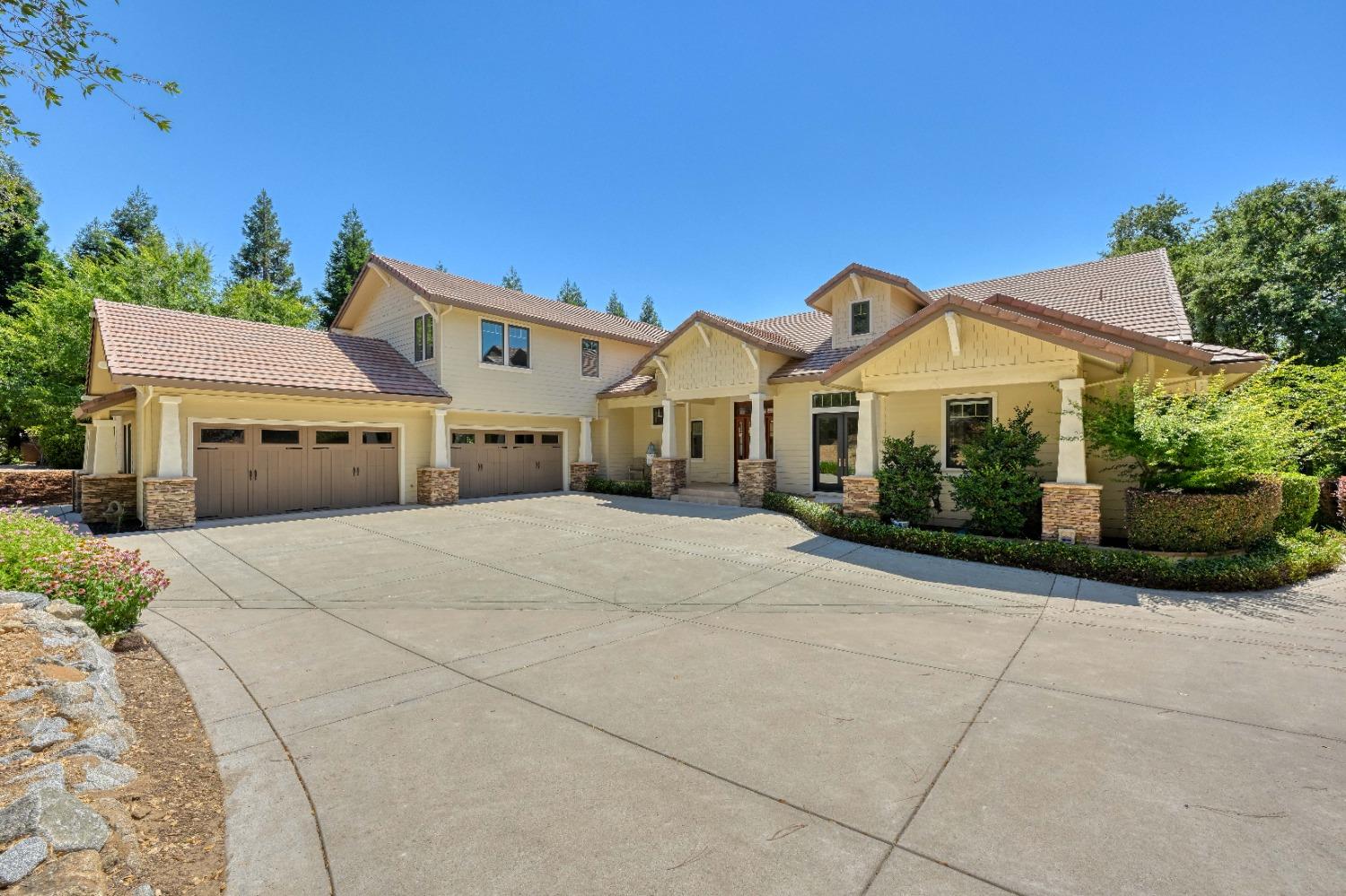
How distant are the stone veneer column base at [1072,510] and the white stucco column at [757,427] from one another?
22.7 ft

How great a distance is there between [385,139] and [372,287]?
4490 mm

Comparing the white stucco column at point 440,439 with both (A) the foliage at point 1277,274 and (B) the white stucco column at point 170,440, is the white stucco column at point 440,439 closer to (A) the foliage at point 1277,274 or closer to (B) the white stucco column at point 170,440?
(B) the white stucco column at point 170,440

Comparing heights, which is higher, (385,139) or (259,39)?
(385,139)

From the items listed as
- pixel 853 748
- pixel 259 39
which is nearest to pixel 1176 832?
pixel 853 748

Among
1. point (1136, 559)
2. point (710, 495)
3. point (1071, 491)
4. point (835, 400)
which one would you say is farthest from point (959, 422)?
point (710, 495)

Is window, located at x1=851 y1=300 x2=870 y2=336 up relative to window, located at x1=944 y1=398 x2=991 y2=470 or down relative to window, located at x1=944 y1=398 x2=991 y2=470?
up

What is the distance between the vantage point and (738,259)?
92.8 ft

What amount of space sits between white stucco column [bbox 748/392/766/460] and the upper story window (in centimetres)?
928

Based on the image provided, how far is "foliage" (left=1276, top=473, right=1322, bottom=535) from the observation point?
1017 cm

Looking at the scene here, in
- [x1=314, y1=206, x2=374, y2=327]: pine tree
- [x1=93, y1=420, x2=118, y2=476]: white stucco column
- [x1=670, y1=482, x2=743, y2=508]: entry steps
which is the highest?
[x1=314, y1=206, x2=374, y2=327]: pine tree

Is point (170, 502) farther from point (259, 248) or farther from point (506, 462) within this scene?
point (259, 248)

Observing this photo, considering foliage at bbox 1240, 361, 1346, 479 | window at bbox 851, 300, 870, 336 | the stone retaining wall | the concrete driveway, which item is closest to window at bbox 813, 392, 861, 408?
window at bbox 851, 300, 870, 336

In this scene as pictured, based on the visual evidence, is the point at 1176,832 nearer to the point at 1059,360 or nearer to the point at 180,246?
the point at 1059,360

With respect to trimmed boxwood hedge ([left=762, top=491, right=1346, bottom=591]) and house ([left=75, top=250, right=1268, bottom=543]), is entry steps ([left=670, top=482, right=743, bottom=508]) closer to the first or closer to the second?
house ([left=75, top=250, right=1268, bottom=543])
